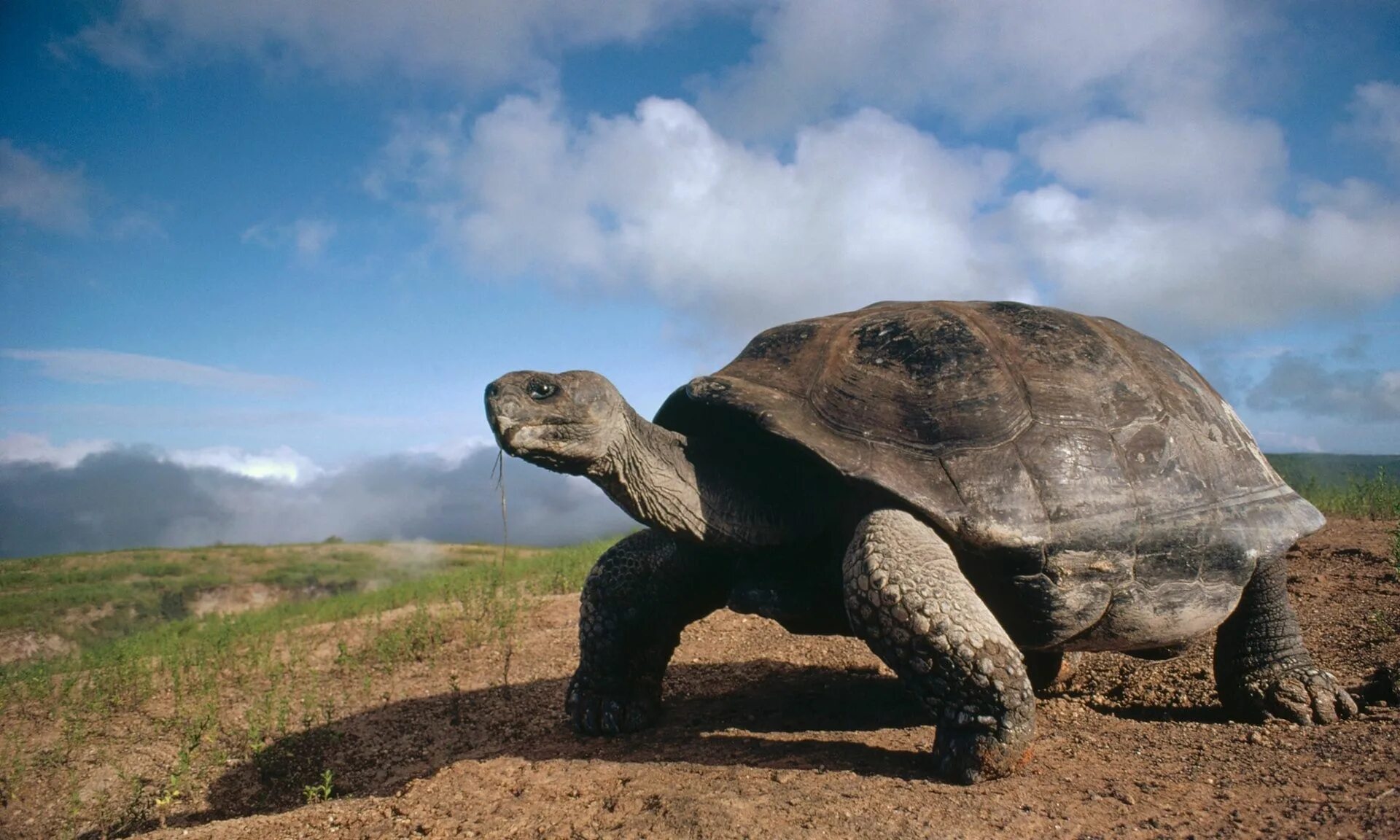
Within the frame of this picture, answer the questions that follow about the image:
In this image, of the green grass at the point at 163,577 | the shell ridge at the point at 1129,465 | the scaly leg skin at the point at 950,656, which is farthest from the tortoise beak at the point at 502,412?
the green grass at the point at 163,577

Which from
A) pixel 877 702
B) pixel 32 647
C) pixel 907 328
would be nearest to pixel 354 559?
pixel 32 647

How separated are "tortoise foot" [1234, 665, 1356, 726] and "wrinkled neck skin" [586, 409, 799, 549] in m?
3.16

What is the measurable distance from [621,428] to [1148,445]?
3093 mm

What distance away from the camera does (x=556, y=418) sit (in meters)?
4.06

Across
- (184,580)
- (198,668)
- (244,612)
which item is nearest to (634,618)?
(198,668)

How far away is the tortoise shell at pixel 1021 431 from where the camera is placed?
13.1 ft

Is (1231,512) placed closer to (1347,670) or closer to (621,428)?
(1347,670)

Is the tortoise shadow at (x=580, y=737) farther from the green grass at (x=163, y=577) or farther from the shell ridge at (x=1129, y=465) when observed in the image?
the green grass at (x=163, y=577)

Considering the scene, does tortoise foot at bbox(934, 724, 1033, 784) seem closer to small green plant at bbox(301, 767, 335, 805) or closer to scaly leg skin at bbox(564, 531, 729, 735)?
scaly leg skin at bbox(564, 531, 729, 735)

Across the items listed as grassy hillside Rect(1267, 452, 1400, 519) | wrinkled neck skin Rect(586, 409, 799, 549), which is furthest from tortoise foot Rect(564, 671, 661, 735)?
grassy hillside Rect(1267, 452, 1400, 519)

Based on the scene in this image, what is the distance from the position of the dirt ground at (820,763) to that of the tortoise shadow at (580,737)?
0.07 feet

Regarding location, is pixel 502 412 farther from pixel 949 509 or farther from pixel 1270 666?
pixel 1270 666

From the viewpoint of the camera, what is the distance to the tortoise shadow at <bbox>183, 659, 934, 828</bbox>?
14.1 ft

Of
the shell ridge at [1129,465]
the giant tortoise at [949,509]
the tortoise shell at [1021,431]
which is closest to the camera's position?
the giant tortoise at [949,509]
